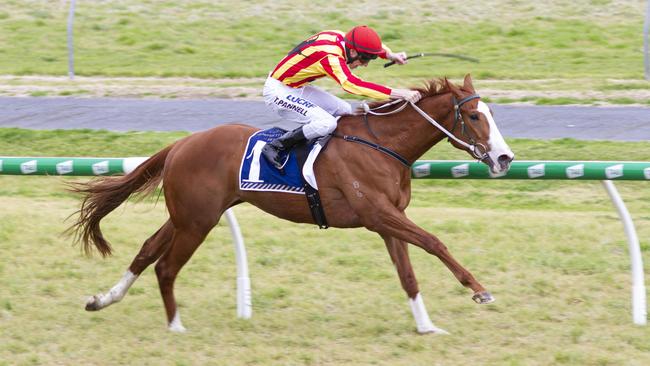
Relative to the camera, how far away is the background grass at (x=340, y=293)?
5.82 m

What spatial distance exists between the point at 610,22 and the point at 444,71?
5.87m

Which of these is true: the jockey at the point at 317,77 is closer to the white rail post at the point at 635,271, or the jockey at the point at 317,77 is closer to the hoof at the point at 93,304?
the white rail post at the point at 635,271

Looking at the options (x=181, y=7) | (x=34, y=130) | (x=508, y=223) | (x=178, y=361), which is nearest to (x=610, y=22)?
(x=181, y=7)

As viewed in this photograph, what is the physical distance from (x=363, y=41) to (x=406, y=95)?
1.42 ft

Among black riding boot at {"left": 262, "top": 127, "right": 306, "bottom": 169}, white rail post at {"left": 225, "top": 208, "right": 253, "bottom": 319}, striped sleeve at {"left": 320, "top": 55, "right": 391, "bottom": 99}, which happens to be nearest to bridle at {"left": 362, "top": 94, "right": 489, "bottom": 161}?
striped sleeve at {"left": 320, "top": 55, "right": 391, "bottom": 99}

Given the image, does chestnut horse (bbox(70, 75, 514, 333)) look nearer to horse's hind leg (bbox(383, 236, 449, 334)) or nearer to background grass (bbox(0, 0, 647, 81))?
horse's hind leg (bbox(383, 236, 449, 334))

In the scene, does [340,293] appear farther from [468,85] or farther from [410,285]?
[468,85]

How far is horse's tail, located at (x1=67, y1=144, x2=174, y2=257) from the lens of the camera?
676 cm

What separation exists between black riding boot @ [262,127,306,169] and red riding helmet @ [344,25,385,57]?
607 mm

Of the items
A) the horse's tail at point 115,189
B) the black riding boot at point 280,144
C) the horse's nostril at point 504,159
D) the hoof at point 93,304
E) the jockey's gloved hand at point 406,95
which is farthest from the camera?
the horse's tail at point 115,189

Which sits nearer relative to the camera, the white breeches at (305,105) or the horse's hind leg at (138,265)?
the white breeches at (305,105)

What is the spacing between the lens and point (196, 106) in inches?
575

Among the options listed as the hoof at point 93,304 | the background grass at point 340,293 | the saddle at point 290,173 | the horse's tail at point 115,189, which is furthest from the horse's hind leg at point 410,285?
the hoof at point 93,304

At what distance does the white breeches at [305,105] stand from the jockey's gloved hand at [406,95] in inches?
18.2
